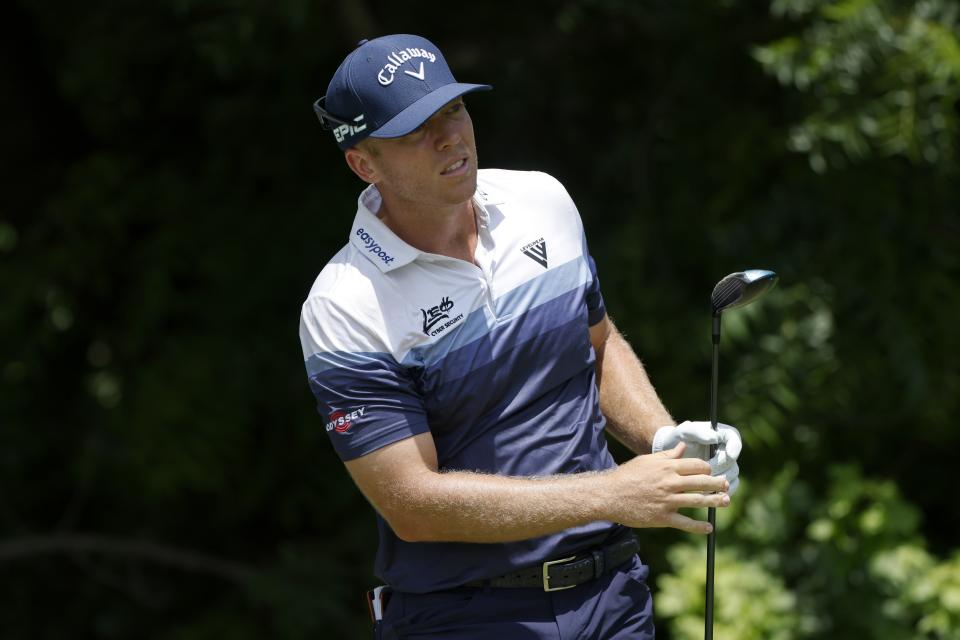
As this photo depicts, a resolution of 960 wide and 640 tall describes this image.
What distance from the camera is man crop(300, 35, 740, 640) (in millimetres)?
2344

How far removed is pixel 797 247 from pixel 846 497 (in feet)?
3.04

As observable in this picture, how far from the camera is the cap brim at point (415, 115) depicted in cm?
239

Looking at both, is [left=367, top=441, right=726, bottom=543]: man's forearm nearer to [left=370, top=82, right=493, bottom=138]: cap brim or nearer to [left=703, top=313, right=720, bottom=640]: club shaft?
[left=703, top=313, right=720, bottom=640]: club shaft

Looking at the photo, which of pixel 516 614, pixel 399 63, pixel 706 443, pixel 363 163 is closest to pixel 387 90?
pixel 399 63

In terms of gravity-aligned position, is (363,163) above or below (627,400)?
above

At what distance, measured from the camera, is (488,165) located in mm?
5453

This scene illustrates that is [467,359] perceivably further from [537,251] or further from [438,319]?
[537,251]

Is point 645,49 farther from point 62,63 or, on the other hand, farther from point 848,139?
point 62,63

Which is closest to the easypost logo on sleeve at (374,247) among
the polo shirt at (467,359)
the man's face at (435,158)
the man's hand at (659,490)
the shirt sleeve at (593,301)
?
the polo shirt at (467,359)

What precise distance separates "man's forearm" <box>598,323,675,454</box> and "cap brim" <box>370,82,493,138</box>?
76 cm

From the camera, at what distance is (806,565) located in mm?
4652

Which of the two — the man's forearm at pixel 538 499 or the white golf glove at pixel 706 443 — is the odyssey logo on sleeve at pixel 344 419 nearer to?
the man's forearm at pixel 538 499

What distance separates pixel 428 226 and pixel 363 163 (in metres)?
0.18

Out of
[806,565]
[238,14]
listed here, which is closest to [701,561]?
[806,565]
